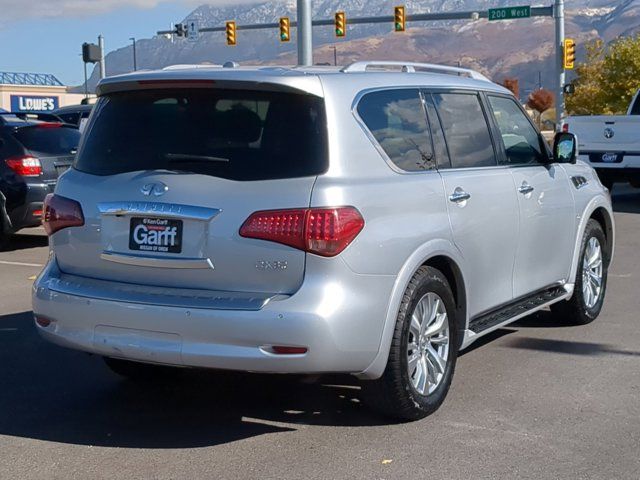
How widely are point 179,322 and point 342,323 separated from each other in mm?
786

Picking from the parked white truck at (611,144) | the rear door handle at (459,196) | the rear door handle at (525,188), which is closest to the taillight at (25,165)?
the rear door handle at (525,188)

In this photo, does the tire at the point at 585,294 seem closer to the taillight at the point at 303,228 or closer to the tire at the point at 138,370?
the tire at the point at 138,370

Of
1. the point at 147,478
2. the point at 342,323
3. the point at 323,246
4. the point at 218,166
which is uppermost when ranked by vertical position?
the point at 218,166

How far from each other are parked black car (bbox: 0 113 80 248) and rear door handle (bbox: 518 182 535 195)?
7.48 metres

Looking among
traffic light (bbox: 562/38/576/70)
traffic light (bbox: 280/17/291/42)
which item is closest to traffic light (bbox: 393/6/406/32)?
traffic light (bbox: 280/17/291/42)

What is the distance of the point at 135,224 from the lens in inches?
204

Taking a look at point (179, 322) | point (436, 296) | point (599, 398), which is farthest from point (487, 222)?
point (179, 322)

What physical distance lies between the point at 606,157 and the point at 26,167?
9604 millimetres

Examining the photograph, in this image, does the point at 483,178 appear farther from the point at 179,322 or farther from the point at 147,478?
the point at 147,478

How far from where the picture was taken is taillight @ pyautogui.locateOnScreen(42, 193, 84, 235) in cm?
542

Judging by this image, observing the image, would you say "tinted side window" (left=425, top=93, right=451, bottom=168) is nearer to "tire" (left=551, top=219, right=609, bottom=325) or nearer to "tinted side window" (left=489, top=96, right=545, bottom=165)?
"tinted side window" (left=489, top=96, right=545, bottom=165)

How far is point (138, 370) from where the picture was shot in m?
6.33

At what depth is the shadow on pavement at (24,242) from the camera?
1311 cm

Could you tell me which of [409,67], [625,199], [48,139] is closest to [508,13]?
[625,199]
